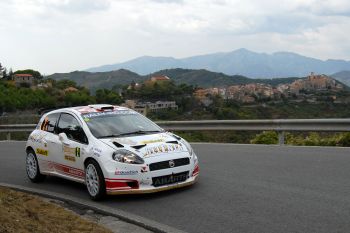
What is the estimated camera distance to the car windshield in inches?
321

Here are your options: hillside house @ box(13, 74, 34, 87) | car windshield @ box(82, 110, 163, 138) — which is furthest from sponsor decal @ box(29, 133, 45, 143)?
hillside house @ box(13, 74, 34, 87)

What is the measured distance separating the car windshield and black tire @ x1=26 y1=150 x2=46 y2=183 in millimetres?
1836

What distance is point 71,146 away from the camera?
27.5 ft

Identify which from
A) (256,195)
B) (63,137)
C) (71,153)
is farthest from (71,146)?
(256,195)

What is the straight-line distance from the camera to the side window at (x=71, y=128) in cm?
827

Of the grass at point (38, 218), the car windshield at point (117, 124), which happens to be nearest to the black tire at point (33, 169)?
the grass at point (38, 218)

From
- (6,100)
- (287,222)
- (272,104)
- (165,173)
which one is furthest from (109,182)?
(6,100)

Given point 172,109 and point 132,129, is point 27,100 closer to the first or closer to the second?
point 172,109

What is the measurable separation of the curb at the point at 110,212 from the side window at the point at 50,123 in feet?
3.87

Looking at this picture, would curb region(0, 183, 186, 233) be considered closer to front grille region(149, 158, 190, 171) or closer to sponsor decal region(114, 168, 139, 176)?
sponsor decal region(114, 168, 139, 176)

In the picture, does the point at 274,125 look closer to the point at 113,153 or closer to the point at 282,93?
the point at 113,153

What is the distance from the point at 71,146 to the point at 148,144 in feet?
5.14

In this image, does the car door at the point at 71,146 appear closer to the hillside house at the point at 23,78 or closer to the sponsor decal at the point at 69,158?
the sponsor decal at the point at 69,158

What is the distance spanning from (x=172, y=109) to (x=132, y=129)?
1125 inches
